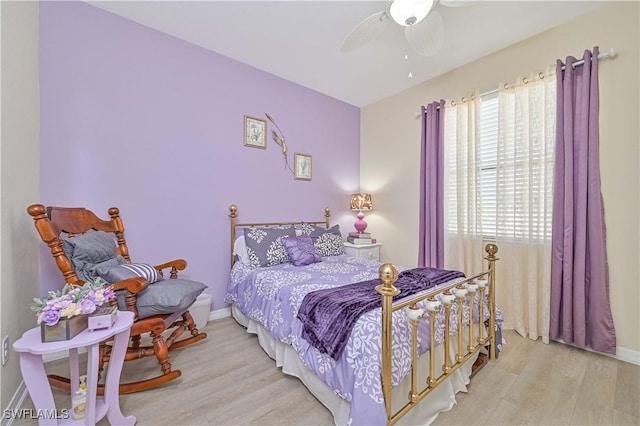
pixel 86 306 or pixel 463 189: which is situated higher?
pixel 463 189

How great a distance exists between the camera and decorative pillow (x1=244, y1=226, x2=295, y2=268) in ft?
8.56

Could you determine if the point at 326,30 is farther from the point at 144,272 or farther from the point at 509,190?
the point at 144,272

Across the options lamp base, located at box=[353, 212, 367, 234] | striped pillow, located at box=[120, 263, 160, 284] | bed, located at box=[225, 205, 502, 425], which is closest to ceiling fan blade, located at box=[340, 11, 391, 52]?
bed, located at box=[225, 205, 502, 425]

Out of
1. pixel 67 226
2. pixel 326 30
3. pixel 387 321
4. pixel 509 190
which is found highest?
pixel 326 30

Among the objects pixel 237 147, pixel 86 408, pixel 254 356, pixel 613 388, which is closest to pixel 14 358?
pixel 86 408

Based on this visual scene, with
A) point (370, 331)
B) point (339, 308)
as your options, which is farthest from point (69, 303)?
point (370, 331)

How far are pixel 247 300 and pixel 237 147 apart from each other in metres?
1.64

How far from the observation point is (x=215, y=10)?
2189 mm

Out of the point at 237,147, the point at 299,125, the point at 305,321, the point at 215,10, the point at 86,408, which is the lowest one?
the point at 86,408

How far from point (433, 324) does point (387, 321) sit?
42 centimetres

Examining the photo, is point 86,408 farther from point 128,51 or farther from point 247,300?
point 128,51

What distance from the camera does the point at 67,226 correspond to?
1881 mm

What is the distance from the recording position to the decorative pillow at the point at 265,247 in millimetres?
2609

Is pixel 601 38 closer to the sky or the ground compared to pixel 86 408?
closer to the sky
